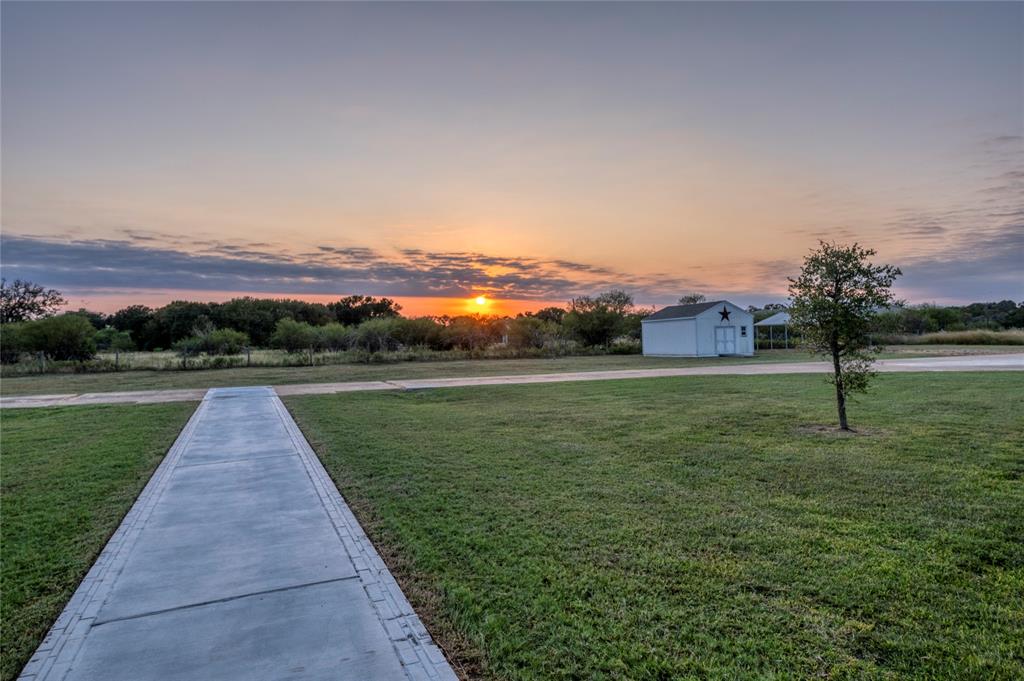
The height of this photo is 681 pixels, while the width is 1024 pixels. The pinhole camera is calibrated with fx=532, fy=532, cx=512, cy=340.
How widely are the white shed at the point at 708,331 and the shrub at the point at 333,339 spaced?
2090cm

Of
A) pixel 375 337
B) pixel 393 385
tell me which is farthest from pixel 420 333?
pixel 393 385

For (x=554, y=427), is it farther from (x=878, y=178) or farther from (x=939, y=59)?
(x=878, y=178)

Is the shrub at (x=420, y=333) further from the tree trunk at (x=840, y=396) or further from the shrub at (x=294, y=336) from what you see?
the tree trunk at (x=840, y=396)

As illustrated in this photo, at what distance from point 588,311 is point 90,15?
105 ft

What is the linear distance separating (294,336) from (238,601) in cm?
3828

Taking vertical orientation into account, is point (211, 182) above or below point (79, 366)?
above

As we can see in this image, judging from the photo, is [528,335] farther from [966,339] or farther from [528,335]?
[966,339]

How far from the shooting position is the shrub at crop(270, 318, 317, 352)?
38.0m

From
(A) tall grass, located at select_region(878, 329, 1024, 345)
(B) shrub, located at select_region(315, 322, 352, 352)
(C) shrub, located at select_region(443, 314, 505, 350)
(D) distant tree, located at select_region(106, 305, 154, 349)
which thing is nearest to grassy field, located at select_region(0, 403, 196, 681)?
(B) shrub, located at select_region(315, 322, 352, 352)

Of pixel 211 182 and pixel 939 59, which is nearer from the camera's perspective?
pixel 939 59

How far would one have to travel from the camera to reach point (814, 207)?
16906mm

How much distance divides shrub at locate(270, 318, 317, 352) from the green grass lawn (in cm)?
3154

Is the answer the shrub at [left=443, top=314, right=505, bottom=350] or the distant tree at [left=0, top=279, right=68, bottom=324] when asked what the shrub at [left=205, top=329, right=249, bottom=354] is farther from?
the distant tree at [left=0, top=279, right=68, bottom=324]

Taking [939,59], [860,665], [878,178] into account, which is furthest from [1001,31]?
[860,665]
